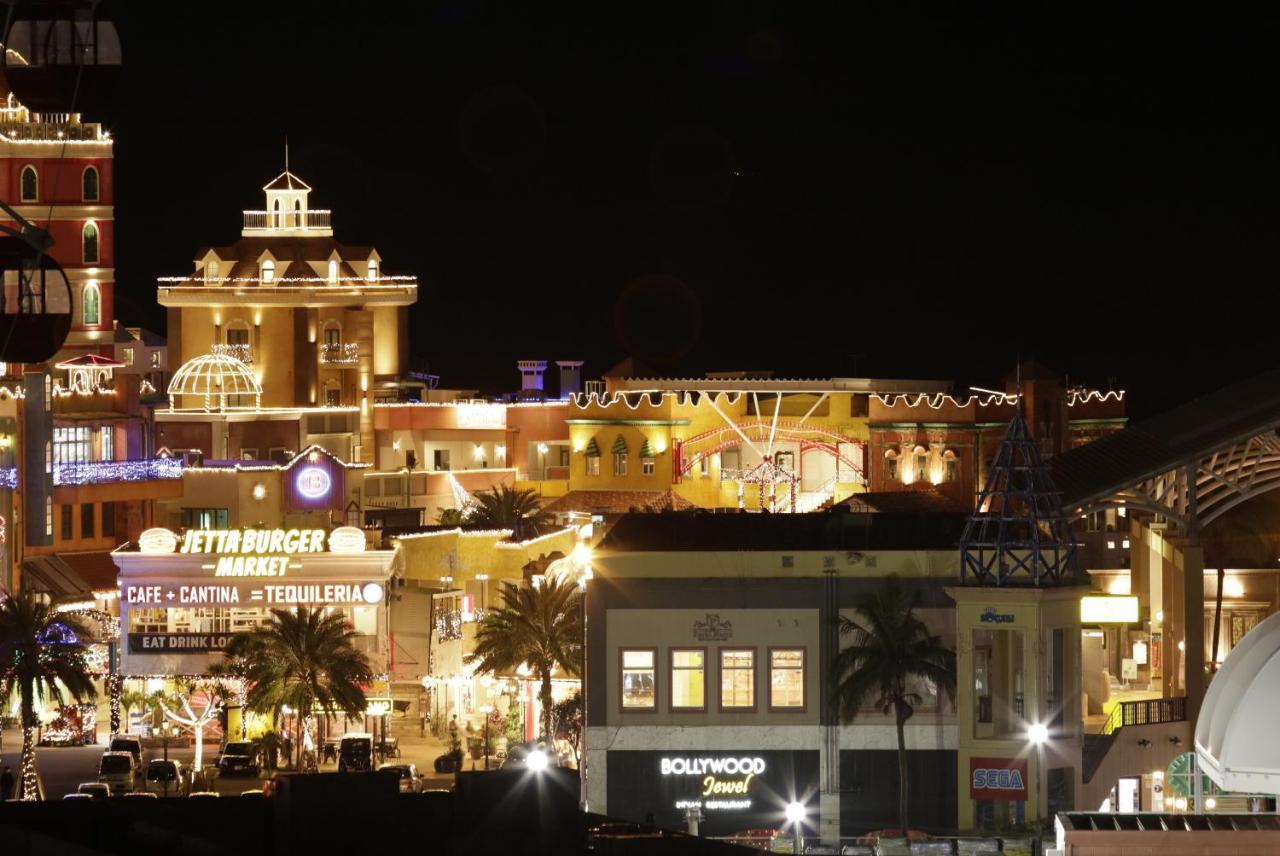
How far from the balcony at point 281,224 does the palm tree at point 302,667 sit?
61.9m

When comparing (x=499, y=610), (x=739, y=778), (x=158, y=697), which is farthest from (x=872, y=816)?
(x=158, y=697)

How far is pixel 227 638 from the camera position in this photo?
272ft

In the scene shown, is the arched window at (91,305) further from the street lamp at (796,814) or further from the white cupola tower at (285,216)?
the street lamp at (796,814)

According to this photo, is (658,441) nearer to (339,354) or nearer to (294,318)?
(339,354)

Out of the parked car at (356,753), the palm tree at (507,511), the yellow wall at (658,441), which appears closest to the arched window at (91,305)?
the palm tree at (507,511)

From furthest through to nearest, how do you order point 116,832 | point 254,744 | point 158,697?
1. point 158,697
2. point 254,744
3. point 116,832

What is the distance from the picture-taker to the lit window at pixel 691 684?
63.3 m

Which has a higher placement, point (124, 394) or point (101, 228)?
point (101, 228)

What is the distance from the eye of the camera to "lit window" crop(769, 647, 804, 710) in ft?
208

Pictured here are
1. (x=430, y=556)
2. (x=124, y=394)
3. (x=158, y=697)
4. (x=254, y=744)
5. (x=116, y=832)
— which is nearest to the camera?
(x=116, y=832)

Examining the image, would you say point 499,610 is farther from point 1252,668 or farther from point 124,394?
point 1252,668

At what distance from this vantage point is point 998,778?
6166 cm

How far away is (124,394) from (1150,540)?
38.9 meters

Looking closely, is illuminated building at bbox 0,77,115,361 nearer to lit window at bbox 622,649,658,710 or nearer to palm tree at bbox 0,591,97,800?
palm tree at bbox 0,591,97,800
